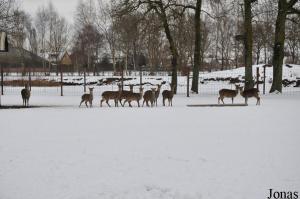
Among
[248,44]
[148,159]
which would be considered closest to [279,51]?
[248,44]

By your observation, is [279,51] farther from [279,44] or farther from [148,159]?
[148,159]

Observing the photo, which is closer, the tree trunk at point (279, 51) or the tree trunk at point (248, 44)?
the tree trunk at point (248, 44)

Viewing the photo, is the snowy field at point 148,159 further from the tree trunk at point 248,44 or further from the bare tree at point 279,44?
the bare tree at point 279,44

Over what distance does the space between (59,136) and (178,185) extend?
4411mm

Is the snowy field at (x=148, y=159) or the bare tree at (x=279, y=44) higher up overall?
the bare tree at (x=279, y=44)

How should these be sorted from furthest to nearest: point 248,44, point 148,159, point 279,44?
point 279,44 → point 248,44 → point 148,159

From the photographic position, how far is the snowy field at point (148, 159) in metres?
5.70

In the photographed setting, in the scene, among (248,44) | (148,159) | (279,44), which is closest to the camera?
(148,159)

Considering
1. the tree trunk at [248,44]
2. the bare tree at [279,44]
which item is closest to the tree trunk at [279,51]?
the bare tree at [279,44]

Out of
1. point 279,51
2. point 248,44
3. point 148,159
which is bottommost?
point 148,159

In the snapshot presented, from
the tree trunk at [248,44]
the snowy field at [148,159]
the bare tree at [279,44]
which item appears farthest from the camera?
the bare tree at [279,44]

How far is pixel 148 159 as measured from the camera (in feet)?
23.4

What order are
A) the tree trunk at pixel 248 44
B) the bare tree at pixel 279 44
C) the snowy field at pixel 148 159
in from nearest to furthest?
1. the snowy field at pixel 148 159
2. the tree trunk at pixel 248 44
3. the bare tree at pixel 279 44

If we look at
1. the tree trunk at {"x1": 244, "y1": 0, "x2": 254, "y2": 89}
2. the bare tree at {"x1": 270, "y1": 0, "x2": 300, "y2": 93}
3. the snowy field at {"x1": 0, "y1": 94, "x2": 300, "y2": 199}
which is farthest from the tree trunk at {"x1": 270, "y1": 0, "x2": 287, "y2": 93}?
the snowy field at {"x1": 0, "y1": 94, "x2": 300, "y2": 199}
